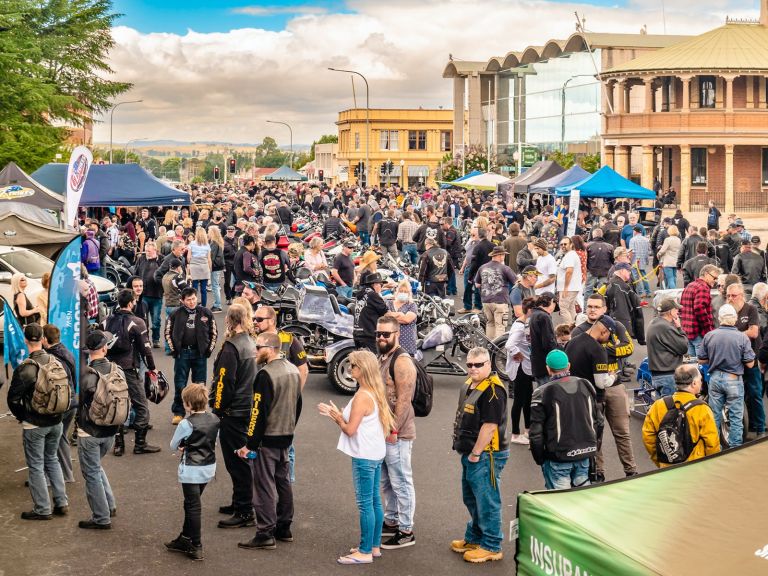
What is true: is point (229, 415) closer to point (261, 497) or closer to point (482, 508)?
point (261, 497)

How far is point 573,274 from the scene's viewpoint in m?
17.1

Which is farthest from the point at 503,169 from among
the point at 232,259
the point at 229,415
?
the point at 229,415

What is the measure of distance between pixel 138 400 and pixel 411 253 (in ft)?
52.2

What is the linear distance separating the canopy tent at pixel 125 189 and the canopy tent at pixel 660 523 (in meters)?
20.7

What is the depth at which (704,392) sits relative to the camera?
39.9 ft

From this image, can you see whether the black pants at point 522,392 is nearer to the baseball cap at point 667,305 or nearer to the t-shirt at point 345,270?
the baseball cap at point 667,305

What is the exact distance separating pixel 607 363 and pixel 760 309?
3784mm

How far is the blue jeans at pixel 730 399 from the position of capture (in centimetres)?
1087

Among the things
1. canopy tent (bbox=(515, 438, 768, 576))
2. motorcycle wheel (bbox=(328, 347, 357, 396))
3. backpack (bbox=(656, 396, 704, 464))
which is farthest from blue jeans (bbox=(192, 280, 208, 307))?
canopy tent (bbox=(515, 438, 768, 576))

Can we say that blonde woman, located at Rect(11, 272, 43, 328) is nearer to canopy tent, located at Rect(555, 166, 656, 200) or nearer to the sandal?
the sandal

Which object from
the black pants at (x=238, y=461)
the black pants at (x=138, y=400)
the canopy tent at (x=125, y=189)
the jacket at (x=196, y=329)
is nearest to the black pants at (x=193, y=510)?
the black pants at (x=238, y=461)

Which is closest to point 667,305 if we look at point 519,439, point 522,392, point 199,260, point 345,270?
point 522,392

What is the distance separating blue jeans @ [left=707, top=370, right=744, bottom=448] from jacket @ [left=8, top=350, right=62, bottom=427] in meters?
6.59

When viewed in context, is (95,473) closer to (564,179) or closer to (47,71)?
(564,179)
